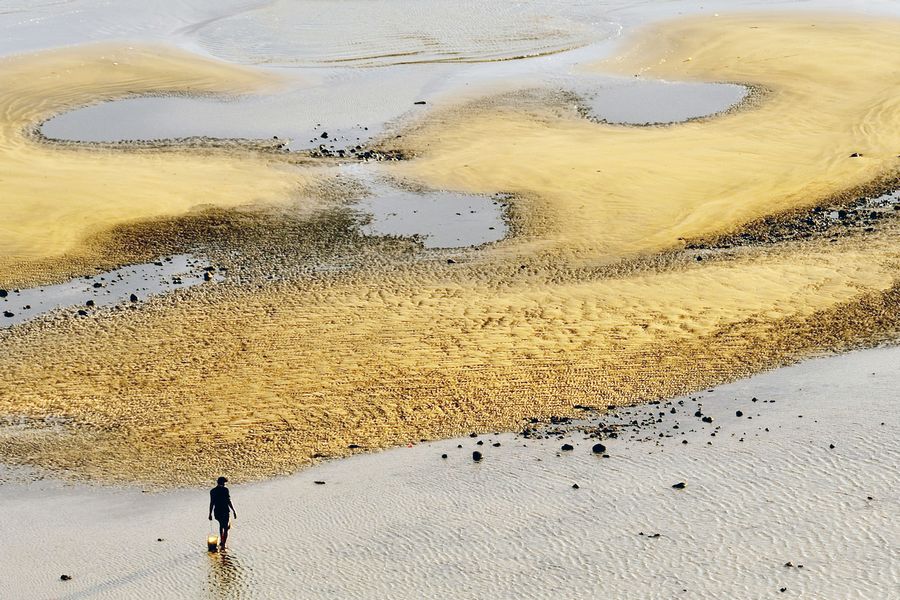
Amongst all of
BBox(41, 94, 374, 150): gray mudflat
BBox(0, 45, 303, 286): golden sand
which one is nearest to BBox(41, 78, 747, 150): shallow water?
BBox(41, 94, 374, 150): gray mudflat

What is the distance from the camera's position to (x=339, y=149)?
35031mm

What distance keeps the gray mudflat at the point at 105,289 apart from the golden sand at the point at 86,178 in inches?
32.0

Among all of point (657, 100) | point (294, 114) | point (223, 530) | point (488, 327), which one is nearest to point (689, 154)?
point (657, 100)

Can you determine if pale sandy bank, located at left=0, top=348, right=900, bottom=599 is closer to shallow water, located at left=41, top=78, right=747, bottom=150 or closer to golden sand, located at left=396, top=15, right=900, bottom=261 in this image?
golden sand, located at left=396, top=15, right=900, bottom=261

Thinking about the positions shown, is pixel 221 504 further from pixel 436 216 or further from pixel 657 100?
pixel 657 100

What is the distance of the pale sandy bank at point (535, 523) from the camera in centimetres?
1548

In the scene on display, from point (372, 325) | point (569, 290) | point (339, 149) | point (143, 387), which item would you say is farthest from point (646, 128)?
point (143, 387)

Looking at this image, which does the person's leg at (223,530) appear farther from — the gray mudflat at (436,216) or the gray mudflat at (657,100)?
the gray mudflat at (657,100)

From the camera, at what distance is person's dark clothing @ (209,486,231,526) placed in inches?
630

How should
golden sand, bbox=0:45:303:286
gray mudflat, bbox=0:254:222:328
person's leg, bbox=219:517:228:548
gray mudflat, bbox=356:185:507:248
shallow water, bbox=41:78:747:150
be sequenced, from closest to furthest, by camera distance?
person's leg, bbox=219:517:228:548 < gray mudflat, bbox=0:254:222:328 < golden sand, bbox=0:45:303:286 < gray mudflat, bbox=356:185:507:248 < shallow water, bbox=41:78:747:150

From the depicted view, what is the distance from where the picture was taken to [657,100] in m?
40.0

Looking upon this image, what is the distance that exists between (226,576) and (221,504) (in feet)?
3.26

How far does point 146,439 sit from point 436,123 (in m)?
20.4

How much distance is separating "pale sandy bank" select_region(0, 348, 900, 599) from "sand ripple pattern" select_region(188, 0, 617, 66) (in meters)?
31.0
